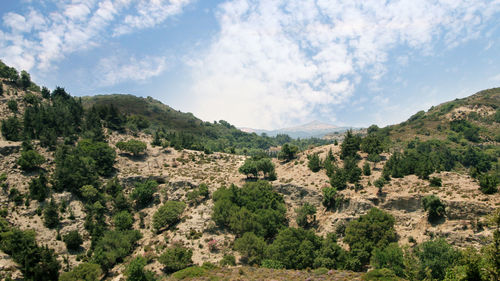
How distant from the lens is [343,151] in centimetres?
8756

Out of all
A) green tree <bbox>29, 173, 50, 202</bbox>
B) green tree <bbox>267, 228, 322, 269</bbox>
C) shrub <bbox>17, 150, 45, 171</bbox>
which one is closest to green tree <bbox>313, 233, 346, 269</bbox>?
green tree <bbox>267, 228, 322, 269</bbox>

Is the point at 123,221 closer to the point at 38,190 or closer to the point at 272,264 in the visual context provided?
the point at 38,190

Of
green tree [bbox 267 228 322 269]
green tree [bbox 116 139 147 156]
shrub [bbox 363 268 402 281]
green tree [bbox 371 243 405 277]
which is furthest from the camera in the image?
green tree [bbox 116 139 147 156]

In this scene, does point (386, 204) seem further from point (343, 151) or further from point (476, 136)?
point (476, 136)

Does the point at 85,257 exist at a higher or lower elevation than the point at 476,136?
lower

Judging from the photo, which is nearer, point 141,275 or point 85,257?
point 141,275

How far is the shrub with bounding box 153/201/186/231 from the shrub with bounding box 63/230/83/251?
18084 millimetres

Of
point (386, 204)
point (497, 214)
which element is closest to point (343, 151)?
point (386, 204)

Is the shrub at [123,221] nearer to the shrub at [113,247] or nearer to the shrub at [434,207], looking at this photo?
the shrub at [113,247]

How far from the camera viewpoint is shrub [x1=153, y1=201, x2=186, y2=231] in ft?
224

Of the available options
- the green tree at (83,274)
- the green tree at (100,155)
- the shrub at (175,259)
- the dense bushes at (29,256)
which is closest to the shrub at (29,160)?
the green tree at (100,155)

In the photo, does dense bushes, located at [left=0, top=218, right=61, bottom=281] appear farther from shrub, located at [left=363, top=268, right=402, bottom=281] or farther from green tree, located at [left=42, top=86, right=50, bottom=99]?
green tree, located at [left=42, top=86, right=50, bottom=99]

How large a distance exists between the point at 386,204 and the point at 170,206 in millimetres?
57577

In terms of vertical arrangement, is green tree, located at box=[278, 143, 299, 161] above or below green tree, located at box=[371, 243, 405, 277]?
above
